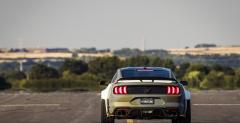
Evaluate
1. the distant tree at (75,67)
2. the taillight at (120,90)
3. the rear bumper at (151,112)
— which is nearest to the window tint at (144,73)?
the taillight at (120,90)

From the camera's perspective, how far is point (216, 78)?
126 metres

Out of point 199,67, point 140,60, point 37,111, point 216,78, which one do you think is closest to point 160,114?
point 37,111

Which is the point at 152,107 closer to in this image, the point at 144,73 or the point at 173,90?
the point at 173,90

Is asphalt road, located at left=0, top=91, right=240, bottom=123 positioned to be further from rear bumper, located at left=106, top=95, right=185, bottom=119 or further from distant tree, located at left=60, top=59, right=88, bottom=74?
distant tree, located at left=60, top=59, right=88, bottom=74

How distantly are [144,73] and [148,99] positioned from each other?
1405mm

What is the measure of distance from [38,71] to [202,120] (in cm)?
14581

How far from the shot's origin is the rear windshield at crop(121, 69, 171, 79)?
902 inches

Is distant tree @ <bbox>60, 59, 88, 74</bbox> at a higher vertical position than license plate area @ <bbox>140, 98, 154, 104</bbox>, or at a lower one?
lower

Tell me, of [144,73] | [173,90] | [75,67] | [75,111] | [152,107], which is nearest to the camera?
[152,107]

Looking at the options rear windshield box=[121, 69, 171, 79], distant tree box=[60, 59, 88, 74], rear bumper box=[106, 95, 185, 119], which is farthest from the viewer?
distant tree box=[60, 59, 88, 74]

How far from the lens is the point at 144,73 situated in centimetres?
2305

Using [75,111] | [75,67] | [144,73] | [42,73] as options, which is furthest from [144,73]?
[75,67]

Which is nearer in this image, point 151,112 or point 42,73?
point 151,112

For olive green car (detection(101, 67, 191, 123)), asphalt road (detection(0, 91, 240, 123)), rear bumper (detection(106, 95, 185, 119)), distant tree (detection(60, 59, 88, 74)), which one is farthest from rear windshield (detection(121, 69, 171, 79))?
distant tree (detection(60, 59, 88, 74))
